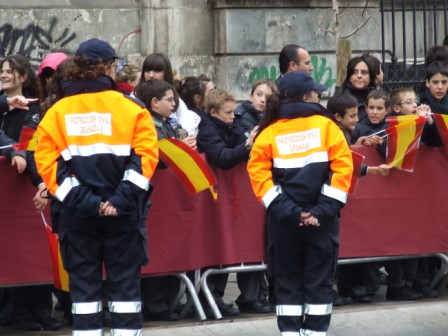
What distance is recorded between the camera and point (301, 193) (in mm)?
8008

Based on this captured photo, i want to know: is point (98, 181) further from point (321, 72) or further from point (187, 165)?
point (321, 72)

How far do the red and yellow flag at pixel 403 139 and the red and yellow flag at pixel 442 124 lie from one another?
0.17 m

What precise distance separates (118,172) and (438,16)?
11.0 metres

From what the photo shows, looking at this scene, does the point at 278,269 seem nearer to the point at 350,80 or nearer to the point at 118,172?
the point at 118,172

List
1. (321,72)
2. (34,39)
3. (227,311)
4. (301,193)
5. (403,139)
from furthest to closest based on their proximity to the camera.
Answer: (321,72) → (34,39) → (403,139) → (227,311) → (301,193)

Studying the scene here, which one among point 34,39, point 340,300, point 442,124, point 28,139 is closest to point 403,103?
point 442,124

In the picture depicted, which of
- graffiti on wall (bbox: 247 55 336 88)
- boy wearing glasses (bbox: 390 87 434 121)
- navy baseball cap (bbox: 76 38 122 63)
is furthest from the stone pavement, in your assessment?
graffiti on wall (bbox: 247 55 336 88)

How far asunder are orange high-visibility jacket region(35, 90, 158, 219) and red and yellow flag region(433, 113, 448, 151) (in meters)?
2.85

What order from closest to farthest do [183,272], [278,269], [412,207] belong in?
1. [278,269]
2. [183,272]
3. [412,207]

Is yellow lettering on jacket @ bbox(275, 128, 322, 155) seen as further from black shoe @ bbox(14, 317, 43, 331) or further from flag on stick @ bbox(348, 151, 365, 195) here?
black shoe @ bbox(14, 317, 43, 331)

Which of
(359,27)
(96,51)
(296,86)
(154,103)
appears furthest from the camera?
(359,27)

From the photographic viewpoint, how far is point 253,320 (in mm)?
9156

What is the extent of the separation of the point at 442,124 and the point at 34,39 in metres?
5.98

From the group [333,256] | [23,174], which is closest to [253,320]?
[333,256]
